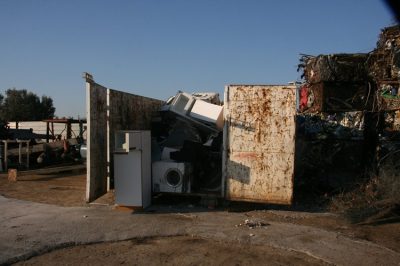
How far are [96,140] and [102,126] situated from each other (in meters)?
0.42

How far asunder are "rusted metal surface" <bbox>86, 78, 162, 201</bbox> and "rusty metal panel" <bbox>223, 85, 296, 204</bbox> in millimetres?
2507

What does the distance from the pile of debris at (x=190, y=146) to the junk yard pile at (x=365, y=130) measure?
2134mm

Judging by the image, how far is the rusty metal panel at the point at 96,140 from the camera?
7.93 m

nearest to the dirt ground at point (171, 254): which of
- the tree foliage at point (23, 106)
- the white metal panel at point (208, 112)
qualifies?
the white metal panel at point (208, 112)

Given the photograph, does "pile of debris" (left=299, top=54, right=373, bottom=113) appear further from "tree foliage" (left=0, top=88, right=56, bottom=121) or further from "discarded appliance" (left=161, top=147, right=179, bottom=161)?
"tree foliage" (left=0, top=88, right=56, bottom=121)

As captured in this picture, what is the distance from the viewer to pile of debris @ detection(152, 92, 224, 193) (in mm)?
8414

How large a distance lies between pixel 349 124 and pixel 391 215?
5165mm

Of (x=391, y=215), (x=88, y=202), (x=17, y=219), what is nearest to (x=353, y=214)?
(x=391, y=215)

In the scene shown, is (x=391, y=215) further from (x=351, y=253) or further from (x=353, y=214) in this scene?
(x=351, y=253)

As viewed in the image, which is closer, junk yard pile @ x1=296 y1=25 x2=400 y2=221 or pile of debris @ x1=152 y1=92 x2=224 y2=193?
junk yard pile @ x1=296 y1=25 x2=400 y2=221

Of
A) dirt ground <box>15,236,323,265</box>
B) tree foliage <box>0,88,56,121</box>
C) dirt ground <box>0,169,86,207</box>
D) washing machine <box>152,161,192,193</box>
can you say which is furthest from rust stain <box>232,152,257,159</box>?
tree foliage <box>0,88,56,121</box>

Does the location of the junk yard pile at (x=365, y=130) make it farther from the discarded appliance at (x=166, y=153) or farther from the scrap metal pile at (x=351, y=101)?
the discarded appliance at (x=166, y=153)

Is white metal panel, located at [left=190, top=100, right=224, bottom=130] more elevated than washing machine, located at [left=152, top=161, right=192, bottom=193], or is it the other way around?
white metal panel, located at [left=190, top=100, right=224, bottom=130]

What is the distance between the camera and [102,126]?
850 centimetres
